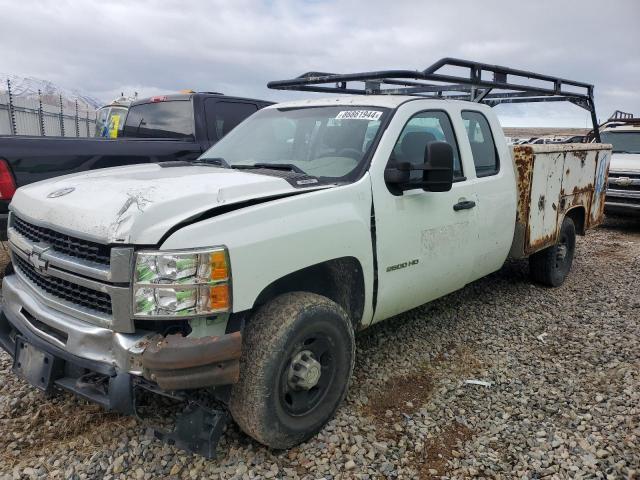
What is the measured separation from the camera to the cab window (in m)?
3.64

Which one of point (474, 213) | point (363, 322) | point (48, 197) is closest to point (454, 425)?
point (363, 322)

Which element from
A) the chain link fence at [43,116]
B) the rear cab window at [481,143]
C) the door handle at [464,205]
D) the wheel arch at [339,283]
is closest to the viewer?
the wheel arch at [339,283]

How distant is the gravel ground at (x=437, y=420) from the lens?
277 centimetres

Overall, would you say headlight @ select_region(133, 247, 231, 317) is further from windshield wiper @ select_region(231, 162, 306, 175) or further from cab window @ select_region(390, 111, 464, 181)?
cab window @ select_region(390, 111, 464, 181)

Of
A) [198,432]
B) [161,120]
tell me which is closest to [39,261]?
[198,432]

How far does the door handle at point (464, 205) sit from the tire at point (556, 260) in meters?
2.12

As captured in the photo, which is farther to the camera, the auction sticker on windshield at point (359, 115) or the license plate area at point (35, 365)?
the auction sticker on windshield at point (359, 115)

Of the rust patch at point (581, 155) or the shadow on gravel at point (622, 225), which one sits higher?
the rust patch at point (581, 155)

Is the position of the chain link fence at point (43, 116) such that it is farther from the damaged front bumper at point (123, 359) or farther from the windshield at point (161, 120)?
the damaged front bumper at point (123, 359)

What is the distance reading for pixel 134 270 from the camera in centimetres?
234

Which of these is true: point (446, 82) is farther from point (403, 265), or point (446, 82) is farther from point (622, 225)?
point (622, 225)

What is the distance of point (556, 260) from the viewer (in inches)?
232

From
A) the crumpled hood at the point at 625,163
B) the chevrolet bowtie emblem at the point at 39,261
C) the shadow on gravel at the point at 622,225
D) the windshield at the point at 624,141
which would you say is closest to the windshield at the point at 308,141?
the chevrolet bowtie emblem at the point at 39,261

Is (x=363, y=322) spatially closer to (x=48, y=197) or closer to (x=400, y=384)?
(x=400, y=384)
